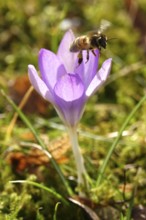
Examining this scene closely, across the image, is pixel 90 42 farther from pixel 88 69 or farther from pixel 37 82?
pixel 37 82

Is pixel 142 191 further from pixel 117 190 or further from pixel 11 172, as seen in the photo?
pixel 11 172

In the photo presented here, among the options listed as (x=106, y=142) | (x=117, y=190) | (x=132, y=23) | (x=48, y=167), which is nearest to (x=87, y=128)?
(x=106, y=142)

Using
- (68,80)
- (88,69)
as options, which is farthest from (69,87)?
(88,69)

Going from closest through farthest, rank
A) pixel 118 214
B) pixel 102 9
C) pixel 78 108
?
1. pixel 78 108
2. pixel 118 214
3. pixel 102 9

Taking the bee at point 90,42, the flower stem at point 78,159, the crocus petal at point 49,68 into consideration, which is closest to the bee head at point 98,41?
the bee at point 90,42

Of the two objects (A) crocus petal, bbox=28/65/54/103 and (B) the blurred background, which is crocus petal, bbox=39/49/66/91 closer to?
(A) crocus petal, bbox=28/65/54/103

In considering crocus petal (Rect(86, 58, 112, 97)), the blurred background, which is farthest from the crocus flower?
the blurred background

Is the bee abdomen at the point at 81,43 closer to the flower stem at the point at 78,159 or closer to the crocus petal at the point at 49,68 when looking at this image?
the crocus petal at the point at 49,68
